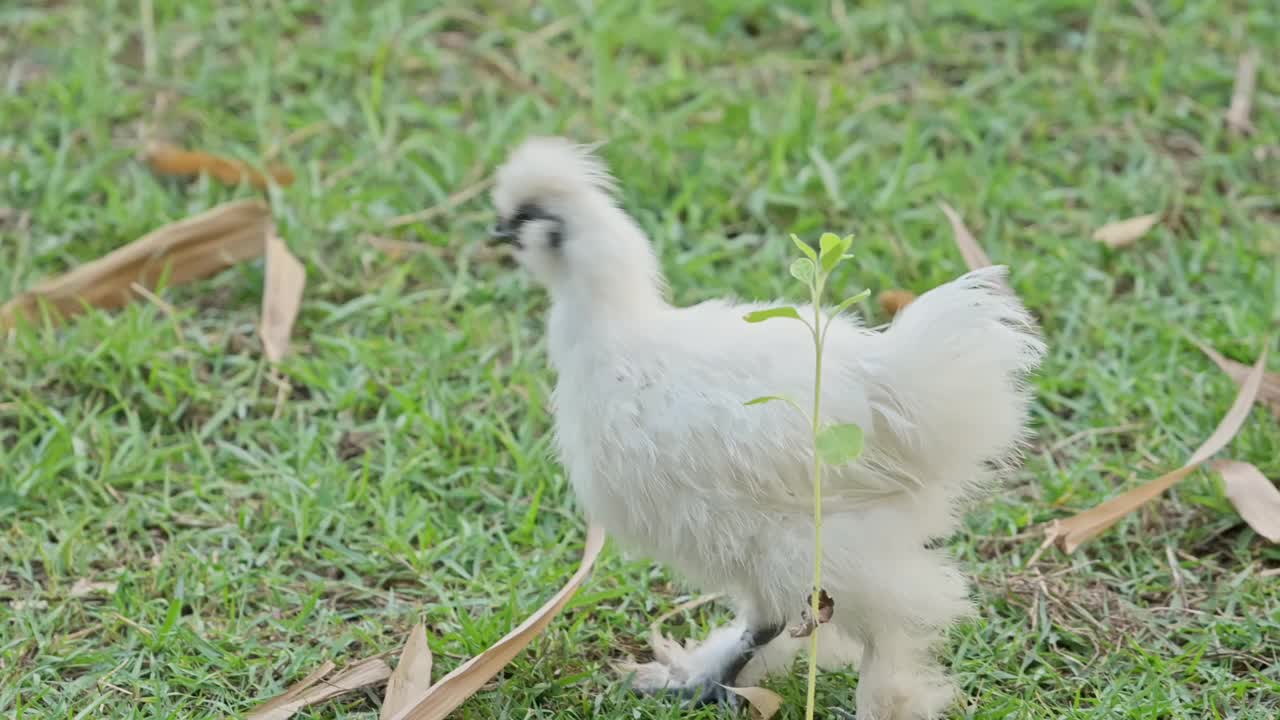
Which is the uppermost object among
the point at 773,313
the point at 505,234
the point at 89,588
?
the point at 773,313

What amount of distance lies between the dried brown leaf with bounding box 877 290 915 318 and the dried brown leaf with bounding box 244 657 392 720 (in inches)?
76.8

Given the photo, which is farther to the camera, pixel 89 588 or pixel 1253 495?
pixel 1253 495

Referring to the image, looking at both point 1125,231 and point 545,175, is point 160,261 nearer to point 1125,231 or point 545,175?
point 545,175

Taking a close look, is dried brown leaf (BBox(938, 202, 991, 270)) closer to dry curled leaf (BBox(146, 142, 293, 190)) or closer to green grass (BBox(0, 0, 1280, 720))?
green grass (BBox(0, 0, 1280, 720))

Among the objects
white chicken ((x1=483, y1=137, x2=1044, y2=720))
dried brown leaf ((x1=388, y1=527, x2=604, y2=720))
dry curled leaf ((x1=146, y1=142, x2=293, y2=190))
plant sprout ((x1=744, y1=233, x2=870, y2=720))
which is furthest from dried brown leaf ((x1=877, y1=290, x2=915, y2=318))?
dry curled leaf ((x1=146, y1=142, x2=293, y2=190))

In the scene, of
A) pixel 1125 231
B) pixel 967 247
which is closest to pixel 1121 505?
pixel 967 247

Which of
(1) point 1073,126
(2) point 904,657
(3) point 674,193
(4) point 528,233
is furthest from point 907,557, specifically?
(1) point 1073,126

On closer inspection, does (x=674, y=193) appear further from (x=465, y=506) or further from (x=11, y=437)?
(x=11, y=437)

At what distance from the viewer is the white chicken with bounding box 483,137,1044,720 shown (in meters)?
3.33

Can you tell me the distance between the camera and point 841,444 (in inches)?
117

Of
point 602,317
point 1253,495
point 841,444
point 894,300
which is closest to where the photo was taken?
point 841,444

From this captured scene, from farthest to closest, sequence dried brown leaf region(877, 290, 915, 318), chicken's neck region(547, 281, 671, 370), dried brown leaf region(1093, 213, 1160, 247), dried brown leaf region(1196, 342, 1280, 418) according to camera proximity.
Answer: dried brown leaf region(1093, 213, 1160, 247) < dried brown leaf region(877, 290, 915, 318) < dried brown leaf region(1196, 342, 1280, 418) < chicken's neck region(547, 281, 671, 370)

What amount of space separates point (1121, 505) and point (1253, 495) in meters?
0.34

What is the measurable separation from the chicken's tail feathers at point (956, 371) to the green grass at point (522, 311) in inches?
27.1
